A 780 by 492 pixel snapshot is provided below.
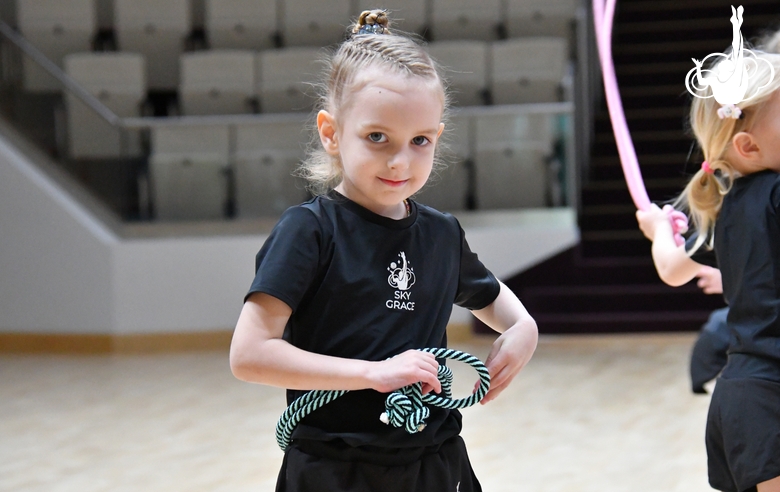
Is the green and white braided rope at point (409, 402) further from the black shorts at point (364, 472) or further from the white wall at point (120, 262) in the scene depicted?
the white wall at point (120, 262)

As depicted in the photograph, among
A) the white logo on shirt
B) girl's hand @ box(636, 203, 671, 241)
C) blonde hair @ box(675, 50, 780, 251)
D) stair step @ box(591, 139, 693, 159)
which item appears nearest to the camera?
the white logo on shirt

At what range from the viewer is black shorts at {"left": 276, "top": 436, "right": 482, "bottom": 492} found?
1.11 meters

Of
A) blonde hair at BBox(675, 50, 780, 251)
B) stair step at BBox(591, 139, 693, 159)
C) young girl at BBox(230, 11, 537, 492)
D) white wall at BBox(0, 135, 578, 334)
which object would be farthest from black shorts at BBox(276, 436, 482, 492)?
stair step at BBox(591, 139, 693, 159)

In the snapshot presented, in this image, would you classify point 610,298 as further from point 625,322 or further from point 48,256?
point 48,256

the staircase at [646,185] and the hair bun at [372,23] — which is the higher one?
the hair bun at [372,23]

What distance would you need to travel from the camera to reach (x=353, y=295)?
1109 mm

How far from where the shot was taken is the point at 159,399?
4195mm

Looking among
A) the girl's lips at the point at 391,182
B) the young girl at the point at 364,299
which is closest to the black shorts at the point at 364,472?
the young girl at the point at 364,299

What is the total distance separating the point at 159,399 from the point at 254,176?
6.09 ft

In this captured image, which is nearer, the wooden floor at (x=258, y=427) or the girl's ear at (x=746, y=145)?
the girl's ear at (x=746, y=145)

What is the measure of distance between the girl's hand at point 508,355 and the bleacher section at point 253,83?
3.71 m

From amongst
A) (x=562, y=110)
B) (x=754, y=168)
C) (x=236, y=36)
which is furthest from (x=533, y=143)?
(x=754, y=168)

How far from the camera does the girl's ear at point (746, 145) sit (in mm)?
1427

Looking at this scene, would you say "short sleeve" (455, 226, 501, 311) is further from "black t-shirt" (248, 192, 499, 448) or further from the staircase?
the staircase
